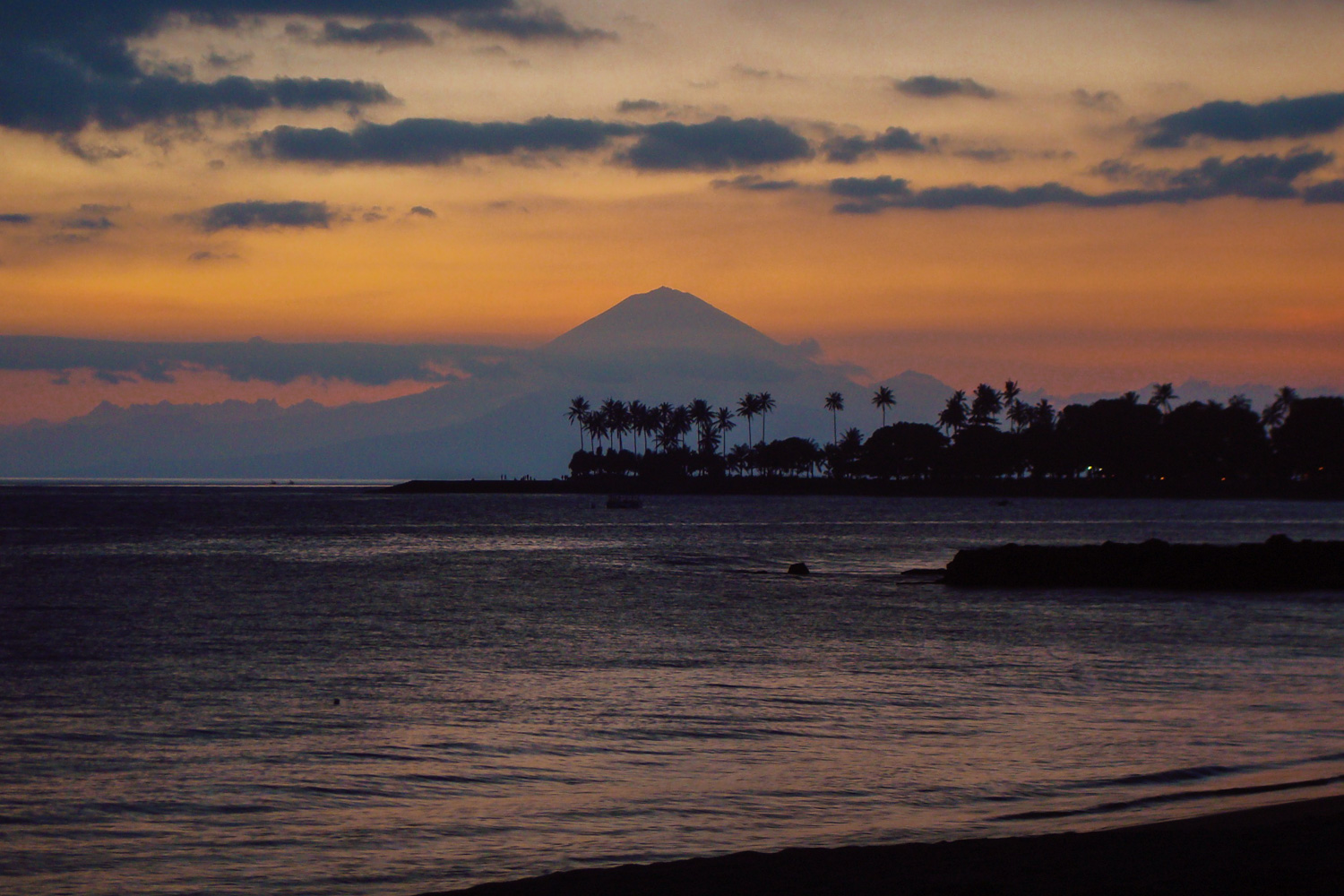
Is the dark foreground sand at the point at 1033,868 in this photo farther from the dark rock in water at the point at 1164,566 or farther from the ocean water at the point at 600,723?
the dark rock in water at the point at 1164,566

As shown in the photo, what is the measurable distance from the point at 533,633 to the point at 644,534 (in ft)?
235

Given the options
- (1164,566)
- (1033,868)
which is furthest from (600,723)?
(1164,566)

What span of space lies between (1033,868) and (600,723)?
11.2 meters

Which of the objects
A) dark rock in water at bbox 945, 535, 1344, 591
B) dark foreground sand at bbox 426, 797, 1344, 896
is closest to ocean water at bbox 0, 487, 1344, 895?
dark foreground sand at bbox 426, 797, 1344, 896

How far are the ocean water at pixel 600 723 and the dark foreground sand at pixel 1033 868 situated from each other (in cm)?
118

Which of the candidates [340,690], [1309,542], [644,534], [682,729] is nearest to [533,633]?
[340,690]

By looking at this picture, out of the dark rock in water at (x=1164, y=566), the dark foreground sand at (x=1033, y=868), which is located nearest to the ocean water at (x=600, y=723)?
the dark foreground sand at (x=1033, y=868)

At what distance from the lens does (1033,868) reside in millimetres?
11469

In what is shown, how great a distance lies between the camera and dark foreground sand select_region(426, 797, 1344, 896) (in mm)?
10656

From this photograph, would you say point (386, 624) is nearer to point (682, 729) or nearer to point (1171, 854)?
point (682, 729)

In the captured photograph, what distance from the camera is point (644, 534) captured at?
109 metres

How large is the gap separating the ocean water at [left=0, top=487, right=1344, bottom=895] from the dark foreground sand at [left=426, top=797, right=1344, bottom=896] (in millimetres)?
1184

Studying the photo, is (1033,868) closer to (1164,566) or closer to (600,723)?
(600,723)

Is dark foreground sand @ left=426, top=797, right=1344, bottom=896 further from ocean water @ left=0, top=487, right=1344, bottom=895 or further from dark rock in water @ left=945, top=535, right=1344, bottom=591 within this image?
dark rock in water @ left=945, top=535, right=1344, bottom=591
